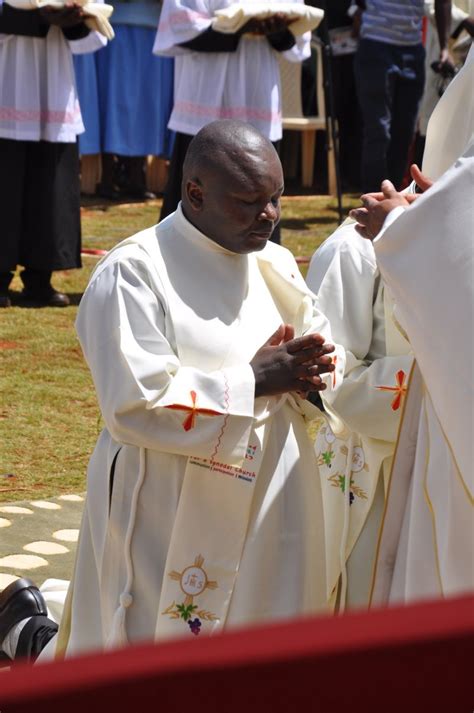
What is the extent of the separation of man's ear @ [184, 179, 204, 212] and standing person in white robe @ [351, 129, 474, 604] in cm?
45

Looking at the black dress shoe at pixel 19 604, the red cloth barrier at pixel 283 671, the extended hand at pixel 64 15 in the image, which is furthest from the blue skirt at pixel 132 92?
the red cloth barrier at pixel 283 671

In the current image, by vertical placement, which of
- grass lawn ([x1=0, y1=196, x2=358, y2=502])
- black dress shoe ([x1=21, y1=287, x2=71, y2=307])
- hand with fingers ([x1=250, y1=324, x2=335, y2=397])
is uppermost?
hand with fingers ([x1=250, y1=324, x2=335, y2=397])

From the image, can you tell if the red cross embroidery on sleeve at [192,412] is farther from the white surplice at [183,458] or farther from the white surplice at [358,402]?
the white surplice at [358,402]

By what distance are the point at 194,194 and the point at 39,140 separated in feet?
16.1

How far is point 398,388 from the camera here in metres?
3.51

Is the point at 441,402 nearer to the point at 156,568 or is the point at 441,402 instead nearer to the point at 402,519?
the point at 402,519

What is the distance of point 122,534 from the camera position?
3.00m

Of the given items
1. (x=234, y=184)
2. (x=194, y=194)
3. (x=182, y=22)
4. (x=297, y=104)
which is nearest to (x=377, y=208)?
(x=234, y=184)

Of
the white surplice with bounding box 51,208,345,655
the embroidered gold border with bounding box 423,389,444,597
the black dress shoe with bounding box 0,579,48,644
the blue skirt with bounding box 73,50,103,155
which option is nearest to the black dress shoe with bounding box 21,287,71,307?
the blue skirt with bounding box 73,50,103,155

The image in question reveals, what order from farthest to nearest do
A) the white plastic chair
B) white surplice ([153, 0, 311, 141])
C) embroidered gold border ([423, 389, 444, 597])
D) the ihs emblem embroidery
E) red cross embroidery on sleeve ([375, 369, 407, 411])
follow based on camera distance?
the white plastic chair, white surplice ([153, 0, 311, 141]), red cross embroidery on sleeve ([375, 369, 407, 411]), the ihs emblem embroidery, embroidered gold border ([423, 389, 444, 597])

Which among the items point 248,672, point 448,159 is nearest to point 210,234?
point 448,159

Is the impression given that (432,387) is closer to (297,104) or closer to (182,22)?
(182,22)

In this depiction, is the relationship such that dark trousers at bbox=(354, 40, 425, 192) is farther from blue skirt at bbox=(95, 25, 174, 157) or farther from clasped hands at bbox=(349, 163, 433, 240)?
clasped hands at bbox=(349, 163, 433, 240)

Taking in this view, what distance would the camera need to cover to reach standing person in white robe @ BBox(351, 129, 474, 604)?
2432mm
